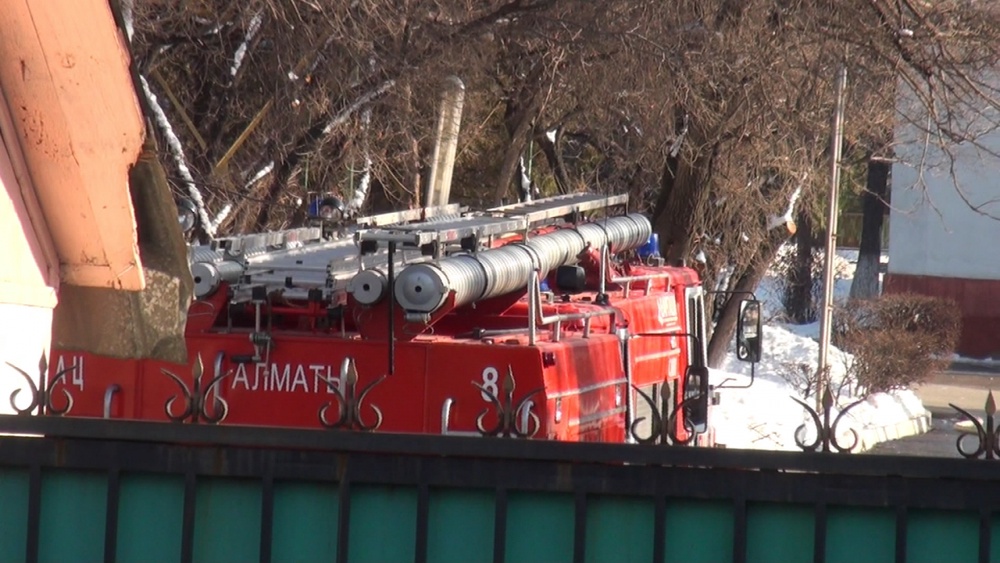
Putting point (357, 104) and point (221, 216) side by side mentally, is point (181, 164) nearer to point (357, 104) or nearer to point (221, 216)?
point (221, 216)

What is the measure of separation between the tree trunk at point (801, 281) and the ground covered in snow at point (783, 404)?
18.2 feet

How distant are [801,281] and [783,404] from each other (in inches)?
702

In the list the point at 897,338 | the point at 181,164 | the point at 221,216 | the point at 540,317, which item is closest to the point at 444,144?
the point at 221,216

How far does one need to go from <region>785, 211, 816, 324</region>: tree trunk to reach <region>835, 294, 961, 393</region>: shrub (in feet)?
17.0

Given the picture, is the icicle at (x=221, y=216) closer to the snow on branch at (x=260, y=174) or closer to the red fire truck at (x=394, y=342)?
the snow on branch at (x=260, y=174)

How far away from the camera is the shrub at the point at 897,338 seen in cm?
2072

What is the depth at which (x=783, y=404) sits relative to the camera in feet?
57.5

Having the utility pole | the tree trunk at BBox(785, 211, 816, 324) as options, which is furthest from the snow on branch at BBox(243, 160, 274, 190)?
the tree trunk at BBox(785, 211, 816, 324)

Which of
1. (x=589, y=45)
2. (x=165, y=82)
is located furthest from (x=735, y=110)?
(x=165, y=82)

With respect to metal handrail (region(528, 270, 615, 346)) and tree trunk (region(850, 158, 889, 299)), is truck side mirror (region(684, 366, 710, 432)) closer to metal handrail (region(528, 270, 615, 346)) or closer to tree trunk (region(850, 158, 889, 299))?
metal handrail (region(528, 270, 615, 346))

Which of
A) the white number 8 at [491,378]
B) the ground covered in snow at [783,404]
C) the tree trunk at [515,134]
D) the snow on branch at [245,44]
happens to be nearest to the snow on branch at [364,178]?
the snow on branch at [245,44]

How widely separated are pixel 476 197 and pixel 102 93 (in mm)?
17765

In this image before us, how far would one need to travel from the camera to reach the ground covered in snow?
606 inches

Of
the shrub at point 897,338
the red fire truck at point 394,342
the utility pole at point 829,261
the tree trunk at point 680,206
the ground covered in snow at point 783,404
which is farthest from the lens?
the shrub at point 897,338
